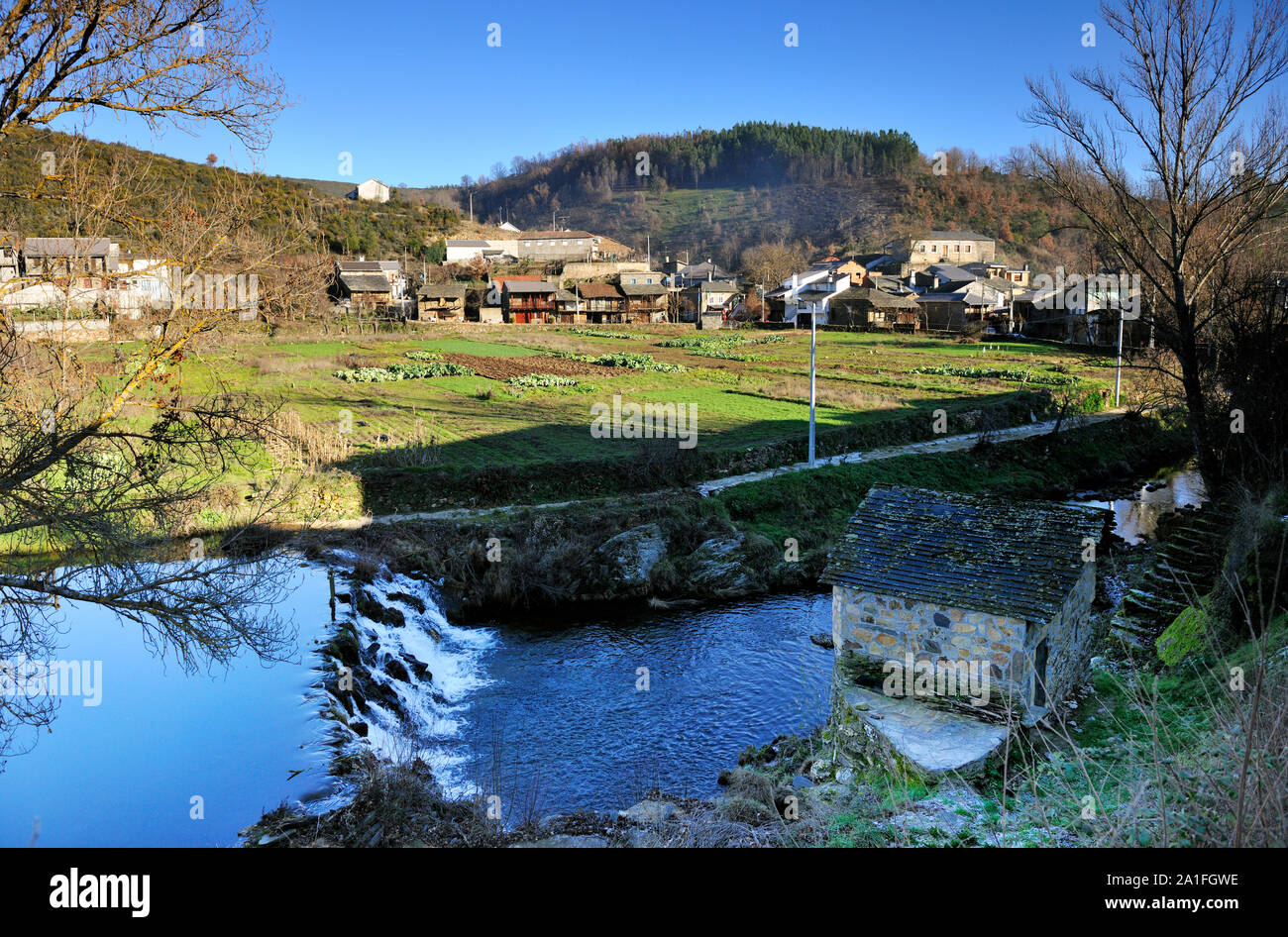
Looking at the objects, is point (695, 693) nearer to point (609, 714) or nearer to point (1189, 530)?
point (609, 714)

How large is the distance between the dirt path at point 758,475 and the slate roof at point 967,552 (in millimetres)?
10186

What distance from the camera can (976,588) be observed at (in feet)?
39.9

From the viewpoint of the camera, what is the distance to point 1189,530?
17406 mm

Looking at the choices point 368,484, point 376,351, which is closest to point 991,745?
point 368,484

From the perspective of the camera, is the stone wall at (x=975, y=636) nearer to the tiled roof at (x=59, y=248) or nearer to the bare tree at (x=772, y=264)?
the tiled roof at (x=59, y=248)

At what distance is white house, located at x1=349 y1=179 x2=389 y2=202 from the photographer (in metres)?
124

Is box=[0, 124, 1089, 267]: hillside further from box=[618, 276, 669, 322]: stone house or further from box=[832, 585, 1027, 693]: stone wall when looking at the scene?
box=[832, 585, 1027, 693]: stone wall

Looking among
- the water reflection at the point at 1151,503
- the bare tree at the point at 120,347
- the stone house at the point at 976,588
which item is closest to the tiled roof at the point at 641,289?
the water reflection at the point at 1151,503

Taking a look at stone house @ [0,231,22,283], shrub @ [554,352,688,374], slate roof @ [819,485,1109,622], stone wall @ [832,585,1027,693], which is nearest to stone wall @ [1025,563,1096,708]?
stone wall @ [832,585,1027,693]

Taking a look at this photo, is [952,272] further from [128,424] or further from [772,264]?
[128,424]

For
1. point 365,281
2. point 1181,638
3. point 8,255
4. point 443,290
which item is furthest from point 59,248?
point 443,290

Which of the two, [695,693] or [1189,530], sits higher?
[1189,530]

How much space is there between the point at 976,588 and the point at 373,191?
421 feet
